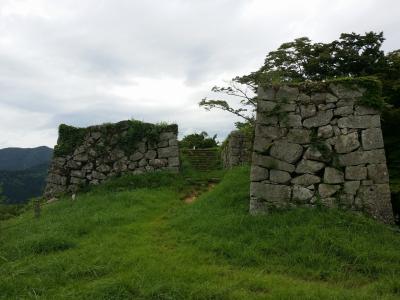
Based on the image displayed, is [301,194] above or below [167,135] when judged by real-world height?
below

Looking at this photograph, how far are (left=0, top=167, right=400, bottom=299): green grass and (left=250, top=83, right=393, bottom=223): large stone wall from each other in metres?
0.45

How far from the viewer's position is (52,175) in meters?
14.5

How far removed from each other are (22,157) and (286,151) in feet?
368

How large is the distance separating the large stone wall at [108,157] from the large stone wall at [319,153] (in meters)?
6.07

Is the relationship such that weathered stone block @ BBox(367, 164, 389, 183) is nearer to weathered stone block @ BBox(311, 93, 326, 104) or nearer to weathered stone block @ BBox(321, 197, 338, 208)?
weathered stone block @ BBox(321, 197, 338, 208)

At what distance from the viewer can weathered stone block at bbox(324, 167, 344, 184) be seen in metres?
7.83

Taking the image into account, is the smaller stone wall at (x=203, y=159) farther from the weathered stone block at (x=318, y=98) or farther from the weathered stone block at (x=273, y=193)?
the weathered stone block at (x=318, y=98)

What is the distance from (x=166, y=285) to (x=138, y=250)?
1759 millimetres

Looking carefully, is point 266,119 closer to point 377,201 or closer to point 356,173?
point 356,173

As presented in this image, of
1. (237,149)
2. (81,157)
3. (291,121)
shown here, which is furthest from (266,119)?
(81,157)

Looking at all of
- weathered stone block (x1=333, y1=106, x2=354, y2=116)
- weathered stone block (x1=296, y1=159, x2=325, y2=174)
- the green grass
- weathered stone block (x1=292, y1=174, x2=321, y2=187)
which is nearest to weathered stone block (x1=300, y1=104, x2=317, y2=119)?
weathered stone block (x1=333, y1=106, x2=354, y2=116)

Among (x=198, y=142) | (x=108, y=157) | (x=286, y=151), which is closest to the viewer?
(x=286, y=151)

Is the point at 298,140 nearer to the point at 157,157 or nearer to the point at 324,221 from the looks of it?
the point at 324,221

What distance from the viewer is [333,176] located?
25.8 feet
